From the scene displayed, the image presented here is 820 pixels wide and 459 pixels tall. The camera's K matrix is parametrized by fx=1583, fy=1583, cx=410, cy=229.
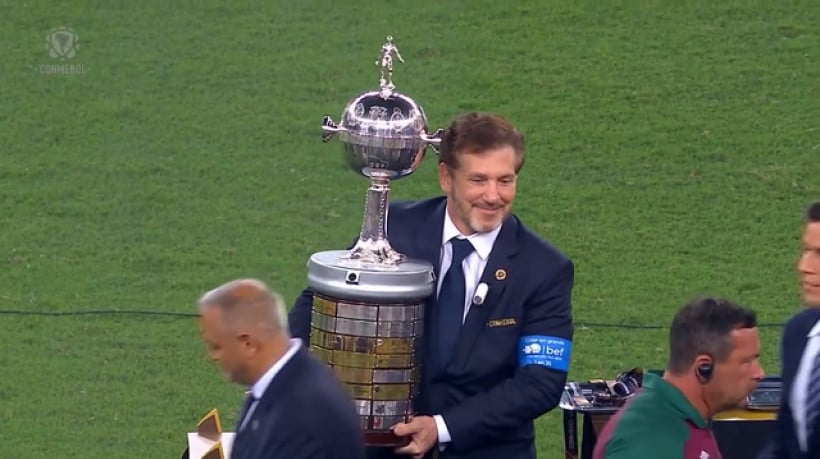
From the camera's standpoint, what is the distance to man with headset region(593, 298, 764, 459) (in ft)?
11.3

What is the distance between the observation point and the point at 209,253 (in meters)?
9.35

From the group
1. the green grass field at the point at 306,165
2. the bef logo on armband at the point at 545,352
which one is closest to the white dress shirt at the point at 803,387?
the bef logo on armband at the point at 545,352

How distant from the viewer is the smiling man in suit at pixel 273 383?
347 centimetres

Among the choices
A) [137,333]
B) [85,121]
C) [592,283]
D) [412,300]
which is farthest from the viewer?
[85,121]

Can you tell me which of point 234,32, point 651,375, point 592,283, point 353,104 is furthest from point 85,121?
point 651,375

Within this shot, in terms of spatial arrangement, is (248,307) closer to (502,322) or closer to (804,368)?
(502,322)

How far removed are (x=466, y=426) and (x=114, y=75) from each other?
25.9 ft

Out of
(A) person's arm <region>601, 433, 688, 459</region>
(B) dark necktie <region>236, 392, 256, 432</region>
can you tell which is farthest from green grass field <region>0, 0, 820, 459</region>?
(A) person's arm <region>601, 433, 688, 459</region>

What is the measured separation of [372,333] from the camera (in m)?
4.04

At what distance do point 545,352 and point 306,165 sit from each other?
6327 millimetres

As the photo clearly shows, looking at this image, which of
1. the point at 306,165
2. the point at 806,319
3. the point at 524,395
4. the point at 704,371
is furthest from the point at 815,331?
the point at 306,165

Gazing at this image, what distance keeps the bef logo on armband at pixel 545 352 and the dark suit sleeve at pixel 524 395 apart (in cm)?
1

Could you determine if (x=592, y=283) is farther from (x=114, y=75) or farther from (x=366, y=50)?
(x=114, y=75)

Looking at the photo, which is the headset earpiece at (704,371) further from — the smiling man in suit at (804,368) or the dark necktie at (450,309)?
the dark necktie at (450,309)
